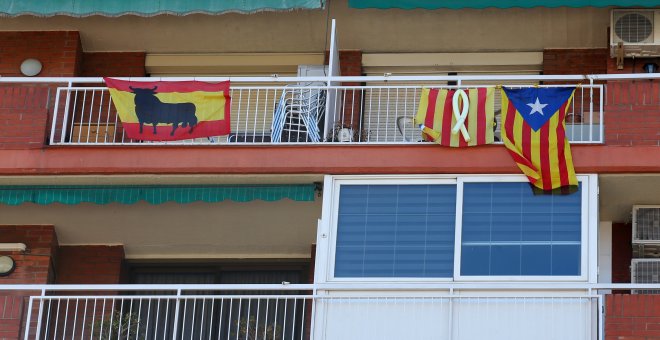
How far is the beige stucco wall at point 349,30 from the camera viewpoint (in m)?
18.8

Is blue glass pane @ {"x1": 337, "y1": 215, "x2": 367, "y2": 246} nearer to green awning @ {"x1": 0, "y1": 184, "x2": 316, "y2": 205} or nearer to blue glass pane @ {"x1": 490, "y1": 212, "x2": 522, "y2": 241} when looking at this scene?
green awning @ {"x1": 0, "y1": 184, "x2": 316, "y2": 205}

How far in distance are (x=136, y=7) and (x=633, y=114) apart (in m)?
5.94

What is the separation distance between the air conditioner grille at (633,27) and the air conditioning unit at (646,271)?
2.69 m

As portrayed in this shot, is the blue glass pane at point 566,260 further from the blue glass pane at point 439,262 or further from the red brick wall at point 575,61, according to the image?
the red brick wall at point 575,61

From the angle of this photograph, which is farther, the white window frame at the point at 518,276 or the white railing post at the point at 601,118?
the white railing post at the point at 601,118

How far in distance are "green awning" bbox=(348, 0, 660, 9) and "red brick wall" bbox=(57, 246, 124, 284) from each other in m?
4.29

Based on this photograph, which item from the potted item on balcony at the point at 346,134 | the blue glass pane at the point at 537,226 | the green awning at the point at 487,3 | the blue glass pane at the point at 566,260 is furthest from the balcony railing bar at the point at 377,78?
the blue glass pane at the point at 566,260

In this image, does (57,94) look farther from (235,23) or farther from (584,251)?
(584,251)

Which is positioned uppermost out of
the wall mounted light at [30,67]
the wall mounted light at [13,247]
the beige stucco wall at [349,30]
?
the beige stucco wall at [349,30]

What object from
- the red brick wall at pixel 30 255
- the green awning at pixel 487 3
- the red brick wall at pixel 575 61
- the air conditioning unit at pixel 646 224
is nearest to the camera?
the air conditioning unit at pixel 646 224

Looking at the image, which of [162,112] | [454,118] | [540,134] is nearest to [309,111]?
[162,112]

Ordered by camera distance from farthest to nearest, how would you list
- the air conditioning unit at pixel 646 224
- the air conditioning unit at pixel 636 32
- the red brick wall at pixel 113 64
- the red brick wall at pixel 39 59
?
the red brick wall at pixel 113 64
the air conditioning unit at pixel 636 32
the red brick wall at pixel 39 59
the air conditioning unit at pixel 646 224

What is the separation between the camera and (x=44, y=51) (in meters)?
19.3

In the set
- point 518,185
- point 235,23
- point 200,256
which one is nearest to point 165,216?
point 200,256
